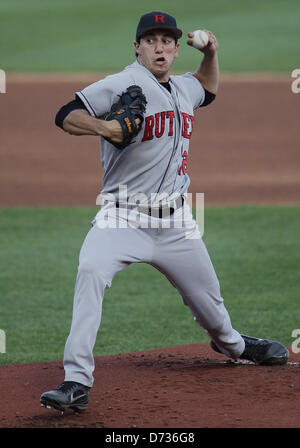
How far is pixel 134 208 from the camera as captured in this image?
15.1 ft

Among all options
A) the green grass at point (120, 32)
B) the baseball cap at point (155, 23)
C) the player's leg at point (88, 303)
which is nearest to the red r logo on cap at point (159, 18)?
the baseball cap at point (155, 23)

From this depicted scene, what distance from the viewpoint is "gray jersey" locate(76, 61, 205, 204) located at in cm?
454

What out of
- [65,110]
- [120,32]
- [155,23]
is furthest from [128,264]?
[120,32]

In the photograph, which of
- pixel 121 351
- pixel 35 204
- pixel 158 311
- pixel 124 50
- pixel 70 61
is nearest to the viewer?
pixel 121 351

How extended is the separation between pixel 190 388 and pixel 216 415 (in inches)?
20.3

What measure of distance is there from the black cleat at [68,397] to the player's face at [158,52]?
174 cm

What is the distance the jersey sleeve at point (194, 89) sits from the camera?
5.02m

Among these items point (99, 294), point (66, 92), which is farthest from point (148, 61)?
point (66, 92)

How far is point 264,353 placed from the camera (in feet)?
16.8

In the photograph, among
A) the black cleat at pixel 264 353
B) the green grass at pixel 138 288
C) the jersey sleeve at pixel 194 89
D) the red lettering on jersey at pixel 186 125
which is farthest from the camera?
the green grass at pixel 138 288

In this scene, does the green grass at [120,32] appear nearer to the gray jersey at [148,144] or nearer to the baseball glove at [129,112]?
the gray jersey at [148,144]

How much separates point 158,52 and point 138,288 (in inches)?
136

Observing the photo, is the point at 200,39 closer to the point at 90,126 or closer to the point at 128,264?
the point at 90,126
